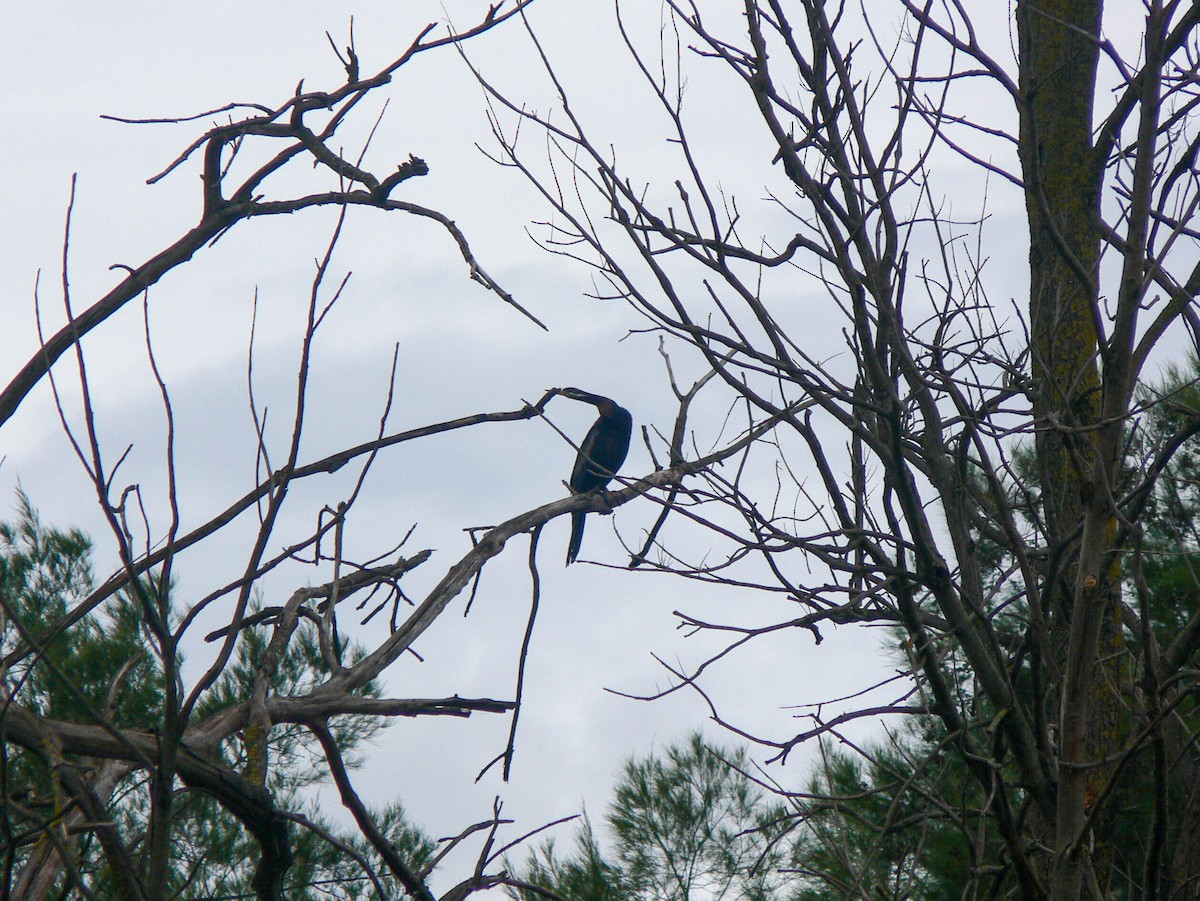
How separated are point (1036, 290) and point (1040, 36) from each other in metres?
0.86

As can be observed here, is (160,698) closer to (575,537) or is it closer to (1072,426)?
(575,537)

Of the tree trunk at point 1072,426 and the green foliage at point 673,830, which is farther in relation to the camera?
the green foliage at point 673,830

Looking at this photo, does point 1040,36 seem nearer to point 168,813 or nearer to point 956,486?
point 956,486

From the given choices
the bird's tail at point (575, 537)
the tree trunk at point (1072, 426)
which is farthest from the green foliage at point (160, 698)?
the tree trunk at point (1072, 426)

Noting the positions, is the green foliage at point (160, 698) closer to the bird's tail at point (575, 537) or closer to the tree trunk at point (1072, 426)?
the bird's tail at point (575, 537)

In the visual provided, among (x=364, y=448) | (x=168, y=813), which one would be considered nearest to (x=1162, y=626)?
(x=364, y=448)

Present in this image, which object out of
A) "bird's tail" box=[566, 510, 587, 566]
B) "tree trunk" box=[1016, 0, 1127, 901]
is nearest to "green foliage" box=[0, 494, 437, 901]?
"bird's tail" box=[566, 510, 587, 566]

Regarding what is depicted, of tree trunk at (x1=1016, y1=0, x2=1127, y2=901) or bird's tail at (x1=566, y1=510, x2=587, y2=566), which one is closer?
tree trunk at (x1=1016, y1=0, x2=1127, y2=901)

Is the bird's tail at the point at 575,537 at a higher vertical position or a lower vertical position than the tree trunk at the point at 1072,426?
higher

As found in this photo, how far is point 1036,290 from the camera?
10.5 feet

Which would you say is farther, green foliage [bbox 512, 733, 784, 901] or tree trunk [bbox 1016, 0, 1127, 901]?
green foliage [bbox 512, 733, 784, 901]

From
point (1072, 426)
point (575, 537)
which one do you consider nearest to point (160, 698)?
point (575, 537)

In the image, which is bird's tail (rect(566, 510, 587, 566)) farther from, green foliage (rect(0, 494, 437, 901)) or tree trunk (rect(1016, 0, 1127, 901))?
tree trunk (rect(1016, 0, 1127, 901))

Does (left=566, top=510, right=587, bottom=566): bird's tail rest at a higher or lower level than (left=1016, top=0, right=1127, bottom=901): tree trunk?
higher
